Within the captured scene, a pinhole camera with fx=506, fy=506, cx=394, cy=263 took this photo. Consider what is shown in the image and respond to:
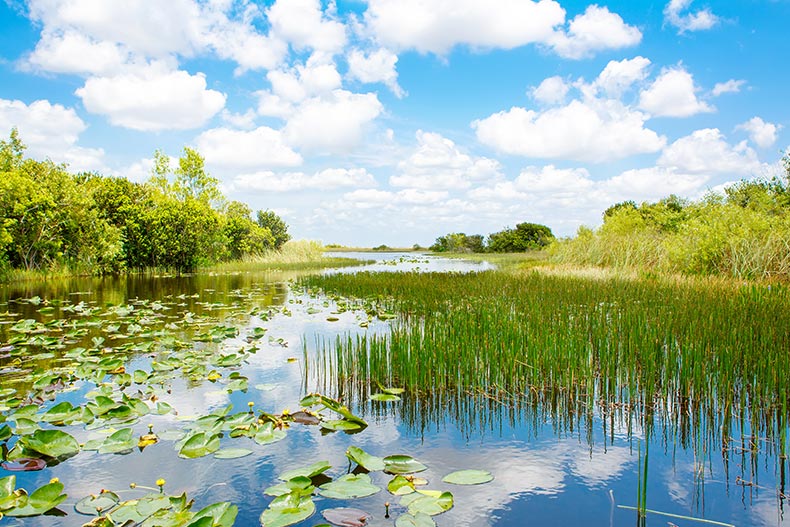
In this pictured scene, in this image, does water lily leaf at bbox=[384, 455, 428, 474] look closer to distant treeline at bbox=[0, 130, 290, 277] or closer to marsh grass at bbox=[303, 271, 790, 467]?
marsh grass at bbox=[303, 271, 790, 467]

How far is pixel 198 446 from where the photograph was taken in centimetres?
330

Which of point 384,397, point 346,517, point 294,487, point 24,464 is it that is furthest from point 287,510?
point 24,464

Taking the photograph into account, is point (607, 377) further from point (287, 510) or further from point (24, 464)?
point (24, 464)

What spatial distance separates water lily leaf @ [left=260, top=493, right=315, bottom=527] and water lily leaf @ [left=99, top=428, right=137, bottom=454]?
4.35 ft

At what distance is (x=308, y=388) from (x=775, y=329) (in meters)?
5.02

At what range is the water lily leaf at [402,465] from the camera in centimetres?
295

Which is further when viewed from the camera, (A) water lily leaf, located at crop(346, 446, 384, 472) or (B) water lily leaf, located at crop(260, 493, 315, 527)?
(A) water lily leaf, located at crop(346, 446, 384, 472)

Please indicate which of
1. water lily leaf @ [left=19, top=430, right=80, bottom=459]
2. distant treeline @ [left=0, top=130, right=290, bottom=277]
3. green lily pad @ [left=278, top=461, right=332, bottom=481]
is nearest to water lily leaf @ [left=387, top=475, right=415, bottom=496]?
green lily pad @ [left=278, top=461, right=332, bottom=481]

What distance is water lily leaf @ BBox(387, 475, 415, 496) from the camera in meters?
2.73

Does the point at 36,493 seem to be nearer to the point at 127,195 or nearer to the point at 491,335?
the point at 491,335

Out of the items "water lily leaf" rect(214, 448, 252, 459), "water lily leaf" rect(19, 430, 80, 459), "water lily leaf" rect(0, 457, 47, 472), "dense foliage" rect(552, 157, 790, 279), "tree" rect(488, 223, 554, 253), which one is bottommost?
"water lily leaf" rect(214, 448, 252, 459)

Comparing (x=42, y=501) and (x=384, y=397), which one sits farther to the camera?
(x=384, y=397)

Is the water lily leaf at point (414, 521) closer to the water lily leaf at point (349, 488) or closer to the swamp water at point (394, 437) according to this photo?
the swamp water at point (394, 437)

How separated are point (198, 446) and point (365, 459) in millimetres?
1140
